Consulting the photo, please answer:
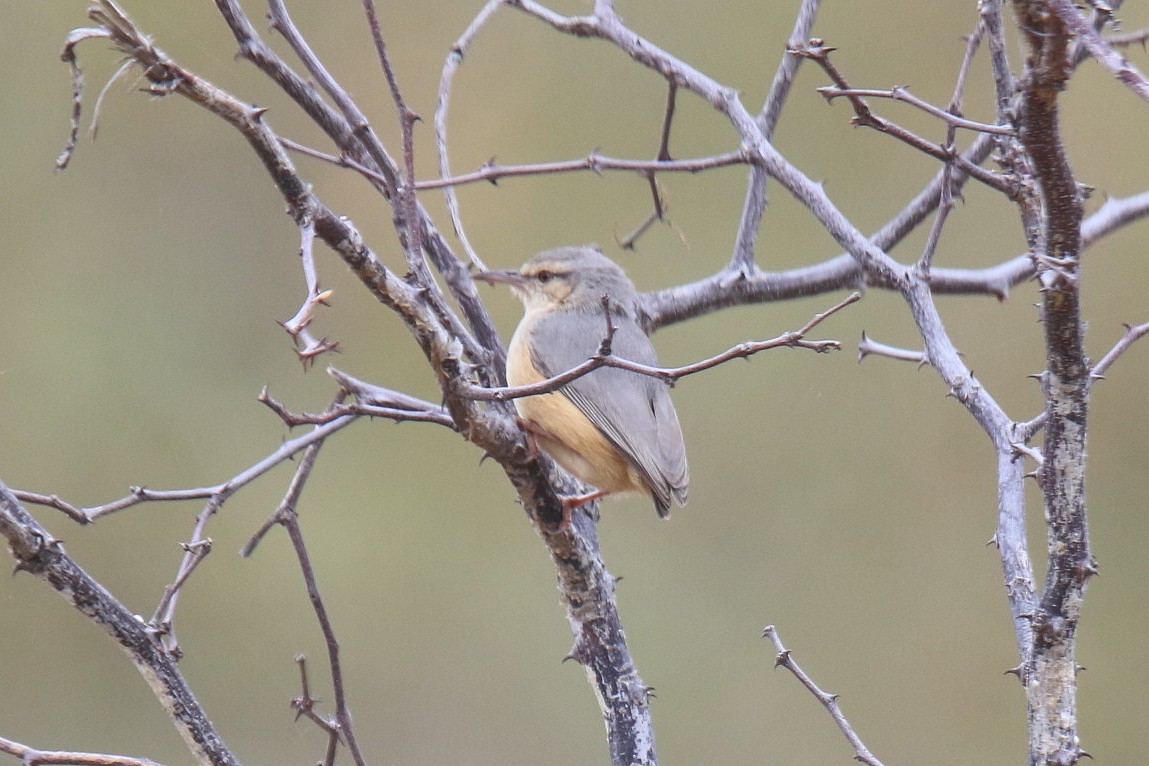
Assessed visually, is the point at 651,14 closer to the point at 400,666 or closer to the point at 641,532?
the point at 641,532

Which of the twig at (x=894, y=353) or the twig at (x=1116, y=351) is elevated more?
the twig at (x=894, y=353)

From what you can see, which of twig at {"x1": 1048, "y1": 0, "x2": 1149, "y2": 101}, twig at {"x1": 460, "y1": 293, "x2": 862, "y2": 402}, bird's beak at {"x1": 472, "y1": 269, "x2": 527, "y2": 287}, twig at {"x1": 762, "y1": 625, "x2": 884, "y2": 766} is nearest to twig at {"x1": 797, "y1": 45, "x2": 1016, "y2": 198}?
twig at {"x1": 460, "y1": 293, "x2": 862, "y2": 402}

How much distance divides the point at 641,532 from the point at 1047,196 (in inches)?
240

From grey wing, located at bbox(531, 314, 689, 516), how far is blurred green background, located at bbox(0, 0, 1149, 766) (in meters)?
3.73

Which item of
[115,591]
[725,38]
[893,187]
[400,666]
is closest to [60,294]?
[115,591]

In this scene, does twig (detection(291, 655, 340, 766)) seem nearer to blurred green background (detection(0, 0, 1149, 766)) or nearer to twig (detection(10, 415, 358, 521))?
twig (detection(10, 415, 358, 521))

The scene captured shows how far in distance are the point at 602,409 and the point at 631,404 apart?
0.10 metres

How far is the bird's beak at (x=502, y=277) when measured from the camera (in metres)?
3.62

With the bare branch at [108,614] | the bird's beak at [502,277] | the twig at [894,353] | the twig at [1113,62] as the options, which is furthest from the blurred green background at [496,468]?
the twig at [1113,62]

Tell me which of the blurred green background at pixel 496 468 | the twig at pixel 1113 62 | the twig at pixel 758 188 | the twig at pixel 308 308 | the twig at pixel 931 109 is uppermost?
the blurred green background at pixel 496 468

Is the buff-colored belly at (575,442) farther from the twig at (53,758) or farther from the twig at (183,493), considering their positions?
the twig at (53,758)

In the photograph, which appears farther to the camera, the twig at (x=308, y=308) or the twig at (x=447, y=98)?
the twig at (x=447, y=98)

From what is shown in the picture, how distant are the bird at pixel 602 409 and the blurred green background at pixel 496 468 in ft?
12.1

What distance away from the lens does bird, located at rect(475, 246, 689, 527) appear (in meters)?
3.37
